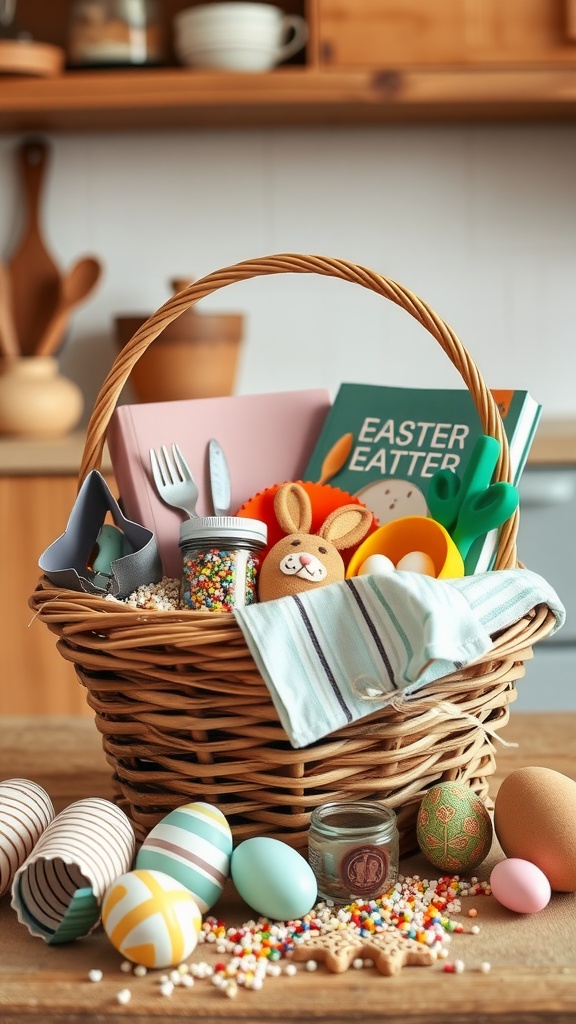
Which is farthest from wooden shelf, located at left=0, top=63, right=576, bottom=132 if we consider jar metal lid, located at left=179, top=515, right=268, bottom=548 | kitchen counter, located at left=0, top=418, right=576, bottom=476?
jar metal lid, located at left=179, top=515, right=268, bottom=548

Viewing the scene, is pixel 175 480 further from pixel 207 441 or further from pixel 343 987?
pixel 343 987

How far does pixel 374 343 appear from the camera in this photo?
2535 millimetres

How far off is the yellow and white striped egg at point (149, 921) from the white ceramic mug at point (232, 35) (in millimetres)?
1878

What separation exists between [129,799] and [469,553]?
0.33m

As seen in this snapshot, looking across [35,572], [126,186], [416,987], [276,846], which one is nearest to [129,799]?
[276,846]

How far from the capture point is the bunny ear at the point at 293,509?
89 centimetres

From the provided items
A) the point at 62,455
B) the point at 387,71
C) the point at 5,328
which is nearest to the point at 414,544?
the point at 62,455

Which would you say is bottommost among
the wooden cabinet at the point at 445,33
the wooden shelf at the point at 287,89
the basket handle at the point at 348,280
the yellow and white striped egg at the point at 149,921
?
the yellow and white striped egg at the point at 149,921

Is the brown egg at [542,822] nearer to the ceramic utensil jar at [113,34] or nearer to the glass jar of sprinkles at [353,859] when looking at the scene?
the glass jar of sprinkles at [353,859]

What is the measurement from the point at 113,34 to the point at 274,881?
1.98 metres

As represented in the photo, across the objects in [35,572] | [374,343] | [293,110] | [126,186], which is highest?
[293,110]

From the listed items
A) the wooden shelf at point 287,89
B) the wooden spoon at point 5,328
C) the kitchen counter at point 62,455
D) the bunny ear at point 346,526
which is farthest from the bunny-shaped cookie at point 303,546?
the wooden spoon at point 5,328

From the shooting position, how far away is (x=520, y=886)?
0.63 m

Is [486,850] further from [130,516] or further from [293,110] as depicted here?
[293,110]
